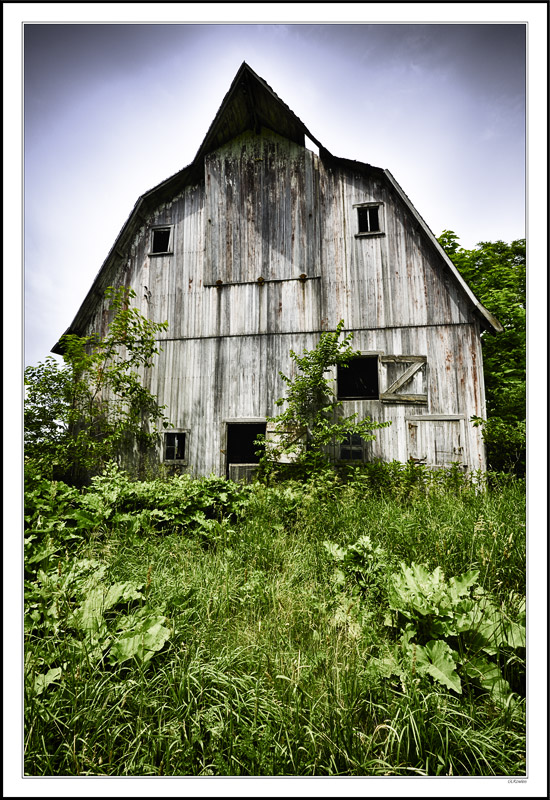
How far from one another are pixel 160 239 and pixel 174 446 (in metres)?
5.76

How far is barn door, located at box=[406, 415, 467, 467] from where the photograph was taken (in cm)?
754

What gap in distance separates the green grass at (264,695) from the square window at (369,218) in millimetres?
7785

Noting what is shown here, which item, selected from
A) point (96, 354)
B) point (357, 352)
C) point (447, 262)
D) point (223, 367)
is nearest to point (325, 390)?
point (357, 352)

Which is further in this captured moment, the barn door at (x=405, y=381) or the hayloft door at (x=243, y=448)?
the hayloft door at (x=243, y=448)

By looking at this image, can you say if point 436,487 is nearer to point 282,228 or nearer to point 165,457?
point 165,457

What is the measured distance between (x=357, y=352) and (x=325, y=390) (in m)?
1.14

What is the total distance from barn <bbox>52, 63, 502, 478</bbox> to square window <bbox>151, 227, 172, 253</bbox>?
0.06 m

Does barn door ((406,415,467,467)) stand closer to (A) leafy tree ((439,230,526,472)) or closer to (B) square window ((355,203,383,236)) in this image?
(A) leafy tree ((439,230,526,472))

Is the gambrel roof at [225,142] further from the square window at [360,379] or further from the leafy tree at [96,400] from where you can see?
the square window at [360,379]

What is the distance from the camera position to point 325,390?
26.1ft

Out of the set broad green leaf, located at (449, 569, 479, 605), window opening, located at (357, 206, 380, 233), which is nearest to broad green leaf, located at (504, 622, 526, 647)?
broad green leaf, located at (449, 569, 479, 605)

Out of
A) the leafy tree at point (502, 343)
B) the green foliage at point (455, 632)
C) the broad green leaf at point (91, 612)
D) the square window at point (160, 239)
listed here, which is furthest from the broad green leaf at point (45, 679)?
the square window at point (160, 239)

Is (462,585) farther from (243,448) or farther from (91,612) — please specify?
(243,448)

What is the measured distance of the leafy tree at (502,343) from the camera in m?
7.46
